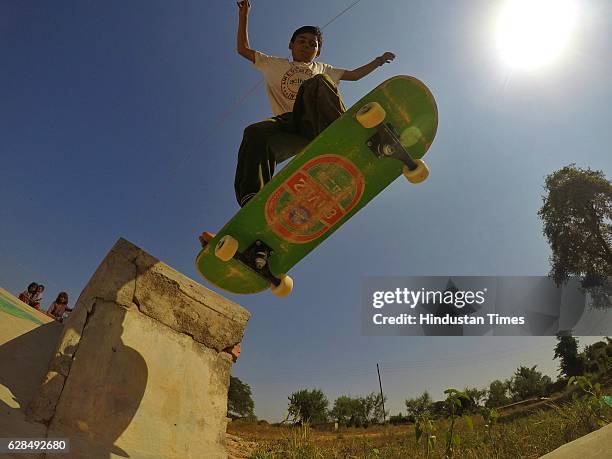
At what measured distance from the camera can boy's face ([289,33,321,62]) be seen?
3924mm

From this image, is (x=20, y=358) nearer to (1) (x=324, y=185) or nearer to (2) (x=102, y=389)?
(2) (x=102, y=389)

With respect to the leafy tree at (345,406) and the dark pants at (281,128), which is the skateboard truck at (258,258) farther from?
the leafy tree at (345,406)

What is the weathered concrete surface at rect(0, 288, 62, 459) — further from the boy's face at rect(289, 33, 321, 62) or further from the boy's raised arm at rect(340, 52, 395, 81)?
the boy's raised arm at rect(340, 52, 395, 81)

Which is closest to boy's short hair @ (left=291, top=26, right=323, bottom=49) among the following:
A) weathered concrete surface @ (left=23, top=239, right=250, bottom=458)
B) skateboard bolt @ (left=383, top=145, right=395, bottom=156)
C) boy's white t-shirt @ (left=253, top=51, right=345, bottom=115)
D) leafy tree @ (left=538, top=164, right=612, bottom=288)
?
boy's white t-shirt @ (left=253, top=51, right=345, bottom=115)

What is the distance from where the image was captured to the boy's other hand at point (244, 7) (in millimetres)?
3840

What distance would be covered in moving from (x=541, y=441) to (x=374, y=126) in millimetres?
4044

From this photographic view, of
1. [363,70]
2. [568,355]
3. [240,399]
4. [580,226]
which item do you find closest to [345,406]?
[240,399]

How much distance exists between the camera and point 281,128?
351 cm

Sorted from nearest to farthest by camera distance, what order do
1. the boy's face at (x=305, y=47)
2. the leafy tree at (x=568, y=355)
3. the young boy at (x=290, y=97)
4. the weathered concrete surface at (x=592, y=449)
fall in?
the weathered concrete surface at (x=592, y=449) → the young boy at (x=290, y=97) → the boy's face at (x=305, y=47) → the leafy tree at (x=568, y=355)

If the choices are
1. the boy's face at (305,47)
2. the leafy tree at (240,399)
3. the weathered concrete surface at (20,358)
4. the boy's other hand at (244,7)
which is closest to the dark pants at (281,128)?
the boy's face at (305,47)

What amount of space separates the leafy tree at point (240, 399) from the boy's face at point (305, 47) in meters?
27.3

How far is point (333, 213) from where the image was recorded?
327 centimetres

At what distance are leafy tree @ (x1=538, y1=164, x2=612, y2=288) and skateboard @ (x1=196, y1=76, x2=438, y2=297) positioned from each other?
2152 cm

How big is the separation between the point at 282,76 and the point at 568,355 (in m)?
30.4
